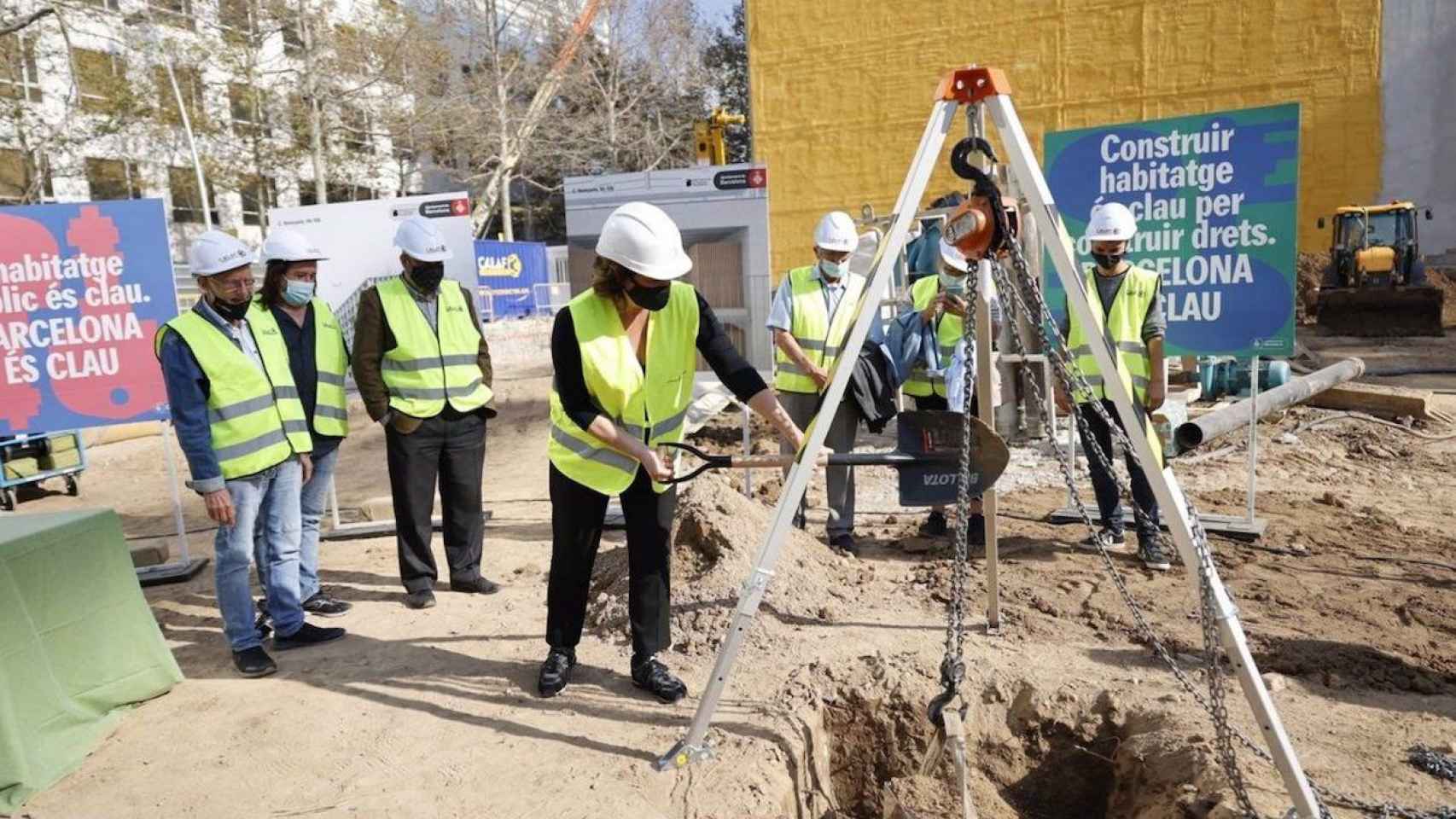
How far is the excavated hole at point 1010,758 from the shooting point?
3.25 metres

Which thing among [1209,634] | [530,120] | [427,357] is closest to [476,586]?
[427,357]

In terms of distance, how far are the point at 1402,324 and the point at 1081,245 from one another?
1423 centimetres

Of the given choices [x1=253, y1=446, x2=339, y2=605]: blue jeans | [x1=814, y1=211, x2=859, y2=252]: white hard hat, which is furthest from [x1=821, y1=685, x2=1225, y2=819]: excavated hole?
[x1=253, y1=446, x2=339, y2=605]: blue jeans

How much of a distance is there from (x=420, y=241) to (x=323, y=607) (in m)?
2.07

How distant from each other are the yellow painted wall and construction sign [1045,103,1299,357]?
1481cm

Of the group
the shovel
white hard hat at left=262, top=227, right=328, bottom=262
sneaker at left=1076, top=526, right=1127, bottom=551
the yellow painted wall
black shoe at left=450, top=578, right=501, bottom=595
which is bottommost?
black shoe at left=450, top=578, right=501, bottom=595

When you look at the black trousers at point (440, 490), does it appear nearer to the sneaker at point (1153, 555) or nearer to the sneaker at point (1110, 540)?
the sneaker at point (1110, 540)

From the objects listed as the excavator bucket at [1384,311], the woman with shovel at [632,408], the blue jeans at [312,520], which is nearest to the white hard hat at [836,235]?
the woman with shovel at [632,408]

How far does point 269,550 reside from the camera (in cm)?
441

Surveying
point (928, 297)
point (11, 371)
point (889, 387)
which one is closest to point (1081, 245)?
point (928, 297)

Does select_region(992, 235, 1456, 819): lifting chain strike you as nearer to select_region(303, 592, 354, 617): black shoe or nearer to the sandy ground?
the sandy ground

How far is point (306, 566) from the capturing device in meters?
5.05

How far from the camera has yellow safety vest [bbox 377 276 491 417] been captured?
4.98 meters

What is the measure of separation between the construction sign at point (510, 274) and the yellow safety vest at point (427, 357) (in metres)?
17.0
